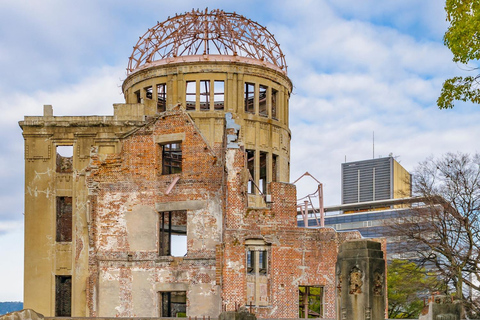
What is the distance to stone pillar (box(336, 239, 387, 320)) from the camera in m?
14.5

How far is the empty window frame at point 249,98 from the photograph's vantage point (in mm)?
39987

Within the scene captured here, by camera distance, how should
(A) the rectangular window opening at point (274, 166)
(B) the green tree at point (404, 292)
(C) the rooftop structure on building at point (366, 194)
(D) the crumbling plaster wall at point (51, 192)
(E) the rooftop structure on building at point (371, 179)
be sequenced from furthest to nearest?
(E) the rooftop structure on building at point (371, 179) < (C) the rooftop structure on building at point (366, 194) < (A) the rectangular window opening at point (274, 166) < (B) the green tree at point (404, 292) < (D) the crumbling plaster wall at point (51, 192)

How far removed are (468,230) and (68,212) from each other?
58.3 feet

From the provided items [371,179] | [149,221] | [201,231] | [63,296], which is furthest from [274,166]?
[371,179]

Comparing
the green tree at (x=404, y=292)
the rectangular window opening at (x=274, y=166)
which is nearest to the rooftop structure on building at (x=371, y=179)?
the green tree at (x=404, y=292)

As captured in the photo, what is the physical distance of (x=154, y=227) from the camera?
28.7 m

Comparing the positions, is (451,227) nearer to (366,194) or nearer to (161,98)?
(161,98)

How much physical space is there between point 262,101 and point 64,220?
39.0ft

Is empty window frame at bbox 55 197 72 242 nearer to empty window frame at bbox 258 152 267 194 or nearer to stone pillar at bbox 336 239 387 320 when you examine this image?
empty window frame at bbox 258 152 267 194

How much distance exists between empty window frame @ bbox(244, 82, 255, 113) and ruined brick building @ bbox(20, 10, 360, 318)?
4.96m

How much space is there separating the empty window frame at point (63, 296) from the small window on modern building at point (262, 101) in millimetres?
12611

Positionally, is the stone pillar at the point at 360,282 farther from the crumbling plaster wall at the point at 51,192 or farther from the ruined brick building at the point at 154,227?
the crumbling plaster wall at the point at 51,192

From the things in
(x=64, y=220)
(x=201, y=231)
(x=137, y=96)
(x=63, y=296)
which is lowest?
(x=63, y=296)

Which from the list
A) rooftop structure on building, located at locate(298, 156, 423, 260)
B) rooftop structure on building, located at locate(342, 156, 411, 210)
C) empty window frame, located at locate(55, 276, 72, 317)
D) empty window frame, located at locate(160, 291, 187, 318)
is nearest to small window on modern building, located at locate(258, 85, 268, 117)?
empty window frame, located at locate(160, 291, 187, 318)
